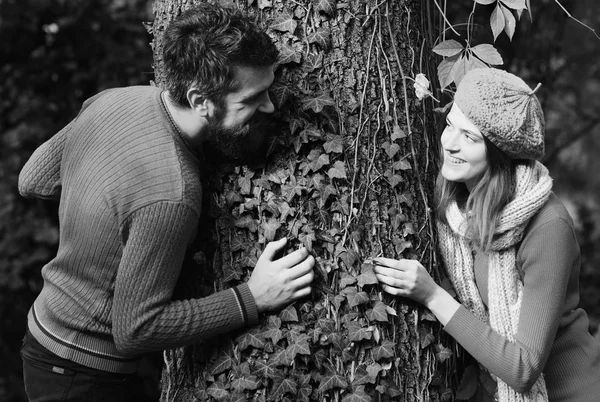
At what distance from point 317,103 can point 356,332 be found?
0.75 metres

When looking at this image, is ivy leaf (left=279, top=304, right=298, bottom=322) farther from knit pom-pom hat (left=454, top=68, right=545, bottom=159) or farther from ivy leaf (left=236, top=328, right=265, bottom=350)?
knit pom-pom hat (left=454, top=68, right=545, bottom=159)

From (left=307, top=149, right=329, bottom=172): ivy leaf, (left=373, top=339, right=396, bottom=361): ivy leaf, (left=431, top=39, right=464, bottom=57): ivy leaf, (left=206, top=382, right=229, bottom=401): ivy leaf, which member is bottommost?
(left=206, top=382, right=229, bottom=401): ivy leaf

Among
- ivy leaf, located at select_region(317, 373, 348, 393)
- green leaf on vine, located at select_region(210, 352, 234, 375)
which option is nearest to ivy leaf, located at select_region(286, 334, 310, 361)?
ivy leaf, located at select_region(317, 373, 348, 393)

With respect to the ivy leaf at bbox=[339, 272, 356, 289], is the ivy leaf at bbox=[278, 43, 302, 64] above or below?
above

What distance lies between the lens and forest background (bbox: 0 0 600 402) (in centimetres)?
486

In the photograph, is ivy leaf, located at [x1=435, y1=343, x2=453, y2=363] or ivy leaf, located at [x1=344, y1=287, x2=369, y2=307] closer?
ivy leaf, located at [x1=344, y1=287, x2=369, y2=307]

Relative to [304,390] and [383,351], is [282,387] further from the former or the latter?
[383,351]

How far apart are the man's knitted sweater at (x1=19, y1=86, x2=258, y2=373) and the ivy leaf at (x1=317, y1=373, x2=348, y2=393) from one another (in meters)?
0.30

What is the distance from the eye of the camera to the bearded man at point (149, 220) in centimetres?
234

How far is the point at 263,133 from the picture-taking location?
2529 millimetres

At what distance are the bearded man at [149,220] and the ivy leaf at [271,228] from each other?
0.16 ft

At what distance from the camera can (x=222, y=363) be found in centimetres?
258

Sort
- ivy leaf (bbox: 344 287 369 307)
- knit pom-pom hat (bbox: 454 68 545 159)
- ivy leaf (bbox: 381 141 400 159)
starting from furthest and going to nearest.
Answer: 1. ivy leaf (bbox: 381 141 400 159)
2. ivy leaf (bbox: 344 287 369 307)
3. knit pom-pom hat (bbox: 454 68 545 159)


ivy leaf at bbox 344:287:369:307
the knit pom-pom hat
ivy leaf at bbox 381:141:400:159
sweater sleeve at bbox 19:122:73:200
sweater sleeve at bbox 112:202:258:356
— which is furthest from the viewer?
sweater sleeve at bbox 19:122:73:200
